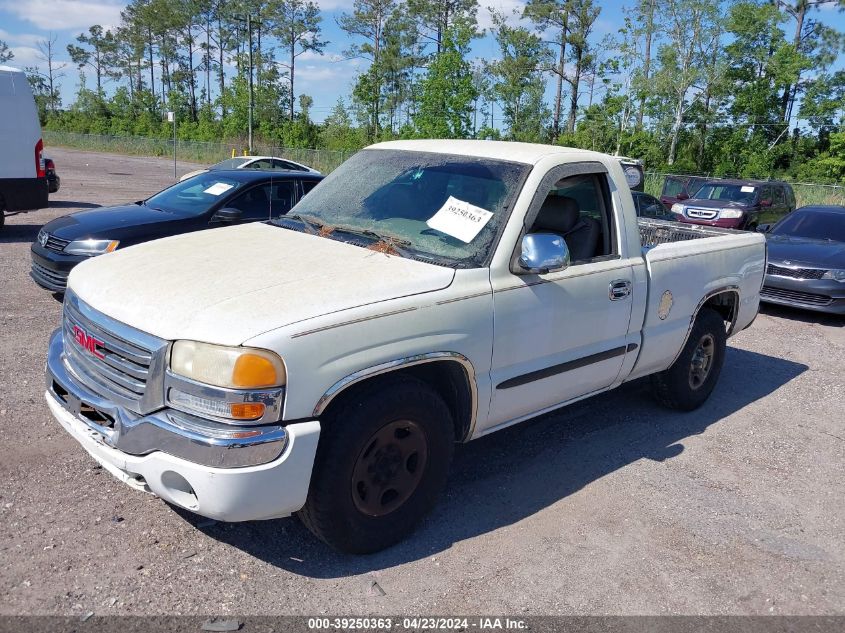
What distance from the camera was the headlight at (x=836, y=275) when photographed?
941 centimetres

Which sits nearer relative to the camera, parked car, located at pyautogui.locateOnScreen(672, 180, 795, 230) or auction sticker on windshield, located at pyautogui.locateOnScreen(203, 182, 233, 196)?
auction sticker on windshield, located at pyautogui.locateOnScreen(203, 182, 233, 196)

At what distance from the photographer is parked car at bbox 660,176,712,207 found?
18.5 meters

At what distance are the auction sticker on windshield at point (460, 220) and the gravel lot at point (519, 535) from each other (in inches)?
60.7

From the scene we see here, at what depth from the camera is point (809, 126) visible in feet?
133

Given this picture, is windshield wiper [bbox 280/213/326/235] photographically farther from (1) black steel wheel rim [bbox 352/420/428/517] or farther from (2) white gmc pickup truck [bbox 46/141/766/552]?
(1) black steel wheel rim [bbox 352/420/428/517]

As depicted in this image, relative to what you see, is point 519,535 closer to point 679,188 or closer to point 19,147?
point 19,147

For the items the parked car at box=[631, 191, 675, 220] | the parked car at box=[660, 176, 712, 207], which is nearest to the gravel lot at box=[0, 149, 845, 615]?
the parked car at box=[631, 191, 675, 220]

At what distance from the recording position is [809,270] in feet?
31.4

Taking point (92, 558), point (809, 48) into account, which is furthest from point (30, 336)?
point (809, 48)

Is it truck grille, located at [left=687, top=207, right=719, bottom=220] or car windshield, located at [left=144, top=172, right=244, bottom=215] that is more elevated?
car windshield, located at [left=144, top=172, right=244, bottom=215]

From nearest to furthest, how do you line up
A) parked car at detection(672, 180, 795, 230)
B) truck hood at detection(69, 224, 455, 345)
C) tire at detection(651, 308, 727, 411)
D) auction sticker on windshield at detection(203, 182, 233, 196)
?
truck hood at detection(69, 224, 455, 345)
tire at detection(651, 308, 727, 411)
auction sticker on windshield at detection(203, 182, 233, 196)
parked car at detection(672, 180, 795, 230)

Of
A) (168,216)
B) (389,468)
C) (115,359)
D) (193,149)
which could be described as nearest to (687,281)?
(389,468)

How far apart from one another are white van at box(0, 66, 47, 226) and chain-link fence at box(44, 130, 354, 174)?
81.9 feet

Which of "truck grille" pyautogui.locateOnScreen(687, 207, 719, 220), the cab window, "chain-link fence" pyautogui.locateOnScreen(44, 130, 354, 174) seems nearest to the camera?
the cab window
